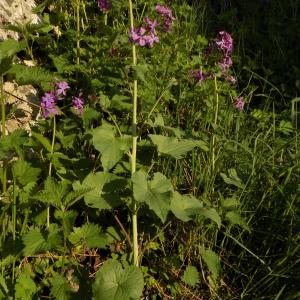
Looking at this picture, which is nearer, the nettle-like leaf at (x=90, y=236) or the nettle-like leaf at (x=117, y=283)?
the nettle-like leaf at (x=117, y=283)

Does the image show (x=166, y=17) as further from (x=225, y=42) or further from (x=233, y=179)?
(x=233, y=179)

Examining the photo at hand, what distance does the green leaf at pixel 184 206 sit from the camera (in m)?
1.78

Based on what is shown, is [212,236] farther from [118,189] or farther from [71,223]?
[71,223]

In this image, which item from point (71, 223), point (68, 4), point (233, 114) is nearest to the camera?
point (71, 223)

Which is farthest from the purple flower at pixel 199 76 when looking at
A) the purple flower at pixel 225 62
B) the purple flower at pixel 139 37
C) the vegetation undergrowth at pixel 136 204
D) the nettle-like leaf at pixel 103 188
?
the nettle-like leaf at pixel 103 188

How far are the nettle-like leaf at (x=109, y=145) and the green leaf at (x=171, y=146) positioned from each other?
5.4 inches

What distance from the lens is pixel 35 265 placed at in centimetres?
191

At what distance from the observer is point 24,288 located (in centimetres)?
166

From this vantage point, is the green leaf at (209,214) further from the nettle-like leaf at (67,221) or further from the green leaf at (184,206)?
the nettle-like leaf at (67,221)

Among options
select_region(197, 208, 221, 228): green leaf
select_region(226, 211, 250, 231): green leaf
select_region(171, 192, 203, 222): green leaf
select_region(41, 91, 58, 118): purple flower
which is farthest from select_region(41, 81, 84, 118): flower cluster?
select_region(226, 211, 250, 231): green leaf

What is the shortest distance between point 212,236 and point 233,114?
3.21ft

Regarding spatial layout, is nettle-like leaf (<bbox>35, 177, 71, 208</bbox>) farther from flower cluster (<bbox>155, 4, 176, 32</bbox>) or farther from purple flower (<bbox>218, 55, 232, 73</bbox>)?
flower cluster (<bbox>155, 4, 176, 32</bbox>)

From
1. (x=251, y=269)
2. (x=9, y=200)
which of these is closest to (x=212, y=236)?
(x=251, y=269)

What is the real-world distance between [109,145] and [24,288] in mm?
609
